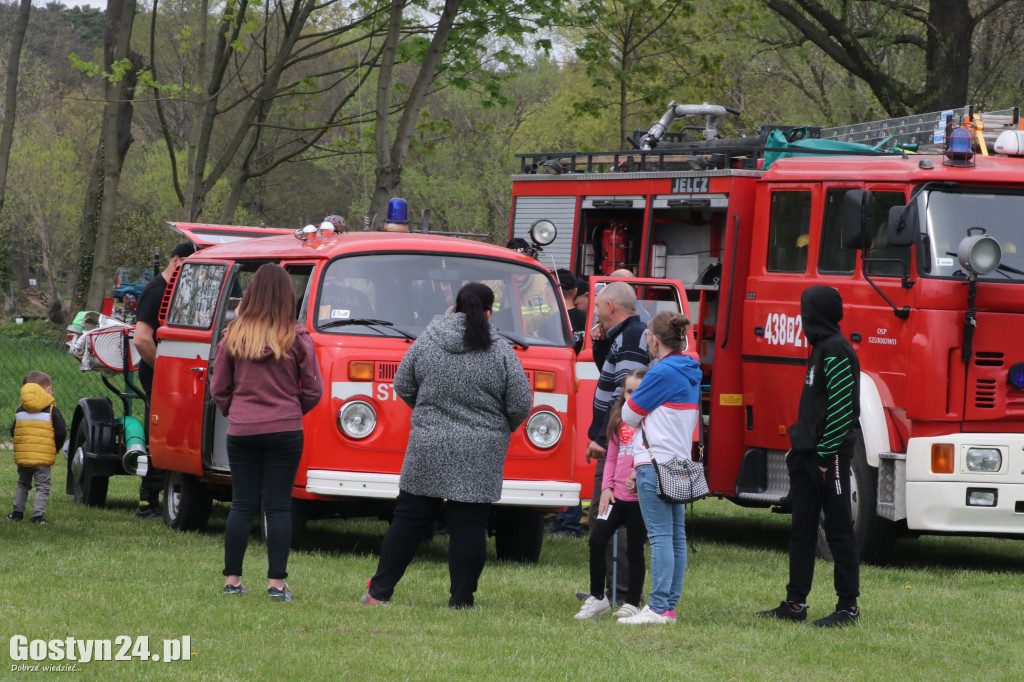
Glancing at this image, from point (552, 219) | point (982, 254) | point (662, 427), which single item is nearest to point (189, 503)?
point (552, 219)

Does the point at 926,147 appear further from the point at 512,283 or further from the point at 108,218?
the point at 108,218

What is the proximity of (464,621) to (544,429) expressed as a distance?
8.26ft

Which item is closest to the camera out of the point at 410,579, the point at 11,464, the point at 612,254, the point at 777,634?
the point at 777,634

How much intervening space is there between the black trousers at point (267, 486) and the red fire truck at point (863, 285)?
11.2ft

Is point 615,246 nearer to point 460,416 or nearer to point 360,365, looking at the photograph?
point 360,365

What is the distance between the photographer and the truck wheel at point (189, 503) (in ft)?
35.9

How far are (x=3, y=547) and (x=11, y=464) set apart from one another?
6575mm

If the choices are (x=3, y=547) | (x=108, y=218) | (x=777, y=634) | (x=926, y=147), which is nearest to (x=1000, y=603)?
(x=777, y=634)

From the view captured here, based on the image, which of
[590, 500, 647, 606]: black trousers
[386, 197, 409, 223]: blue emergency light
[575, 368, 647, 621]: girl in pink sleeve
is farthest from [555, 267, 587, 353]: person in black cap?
[590, 500, 647, 606]: black trousers

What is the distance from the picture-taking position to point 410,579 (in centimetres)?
878

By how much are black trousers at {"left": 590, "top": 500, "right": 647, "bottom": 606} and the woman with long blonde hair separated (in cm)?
168

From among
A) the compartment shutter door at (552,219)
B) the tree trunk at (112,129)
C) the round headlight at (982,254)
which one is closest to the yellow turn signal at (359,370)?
the compartment shutter door at (552,219)

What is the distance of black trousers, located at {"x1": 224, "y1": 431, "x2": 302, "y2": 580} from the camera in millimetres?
7609

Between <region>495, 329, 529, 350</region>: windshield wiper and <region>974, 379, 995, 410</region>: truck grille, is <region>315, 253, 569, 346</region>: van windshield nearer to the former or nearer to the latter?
<region>495, 329, 529, 350</region>: windshield wiper
